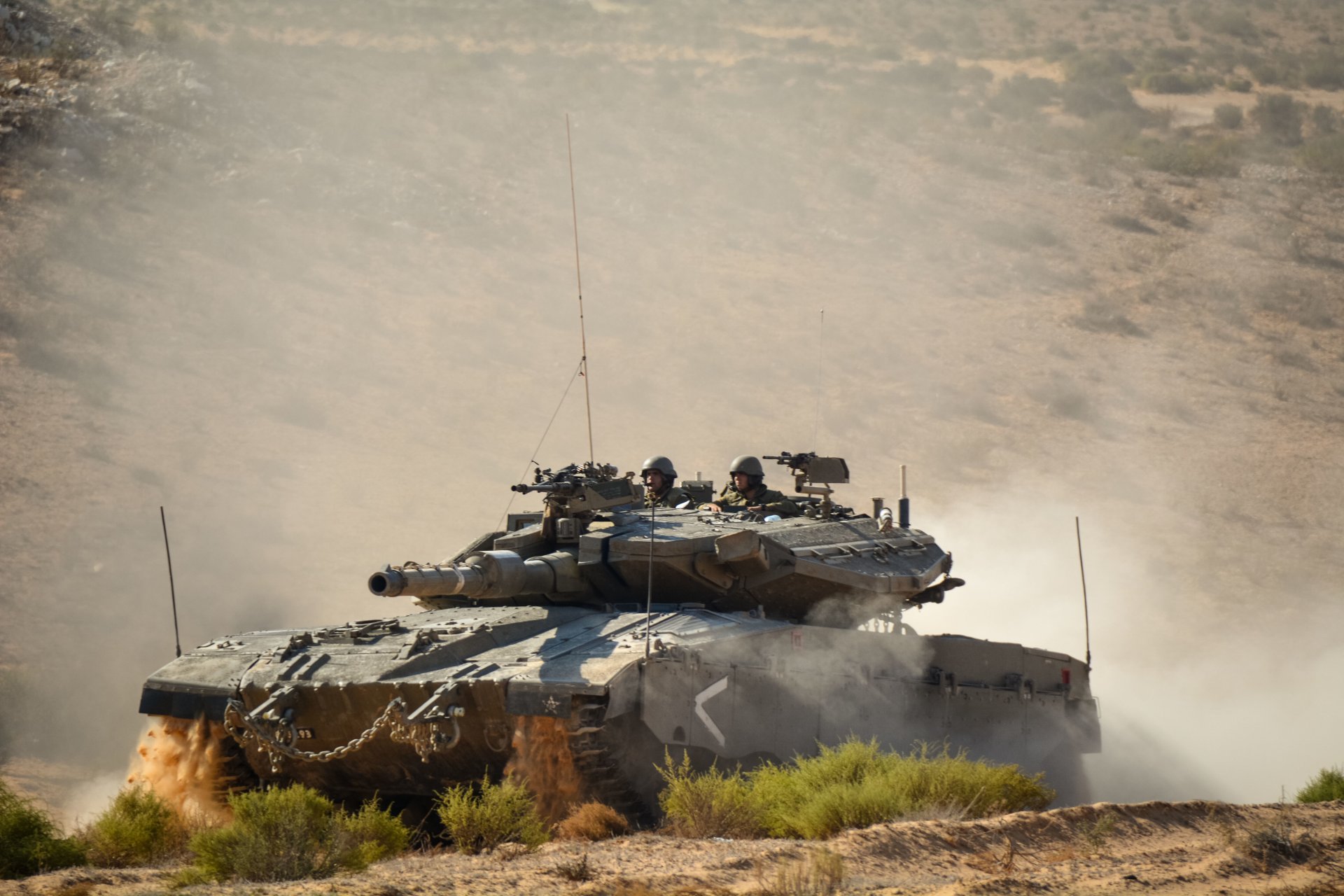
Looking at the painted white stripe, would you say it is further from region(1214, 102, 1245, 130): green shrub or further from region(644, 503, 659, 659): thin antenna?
region(1214, 102, 1245, 130): green shrub

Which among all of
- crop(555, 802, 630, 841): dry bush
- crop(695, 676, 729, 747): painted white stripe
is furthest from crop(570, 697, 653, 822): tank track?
crop(695, 676, 729, 747): painted white stripe

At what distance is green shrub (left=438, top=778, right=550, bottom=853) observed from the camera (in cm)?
1023

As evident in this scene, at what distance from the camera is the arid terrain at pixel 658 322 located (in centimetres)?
2556

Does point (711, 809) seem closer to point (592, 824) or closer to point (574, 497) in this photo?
point (592, 824)

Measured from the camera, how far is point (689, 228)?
43688 mm

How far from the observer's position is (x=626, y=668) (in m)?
11.0

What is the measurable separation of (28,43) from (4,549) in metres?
20.5

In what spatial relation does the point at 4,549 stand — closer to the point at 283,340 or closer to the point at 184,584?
the point at 184,584

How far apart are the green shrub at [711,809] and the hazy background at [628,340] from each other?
26.4 ft

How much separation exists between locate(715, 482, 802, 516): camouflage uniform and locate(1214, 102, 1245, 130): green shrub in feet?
135

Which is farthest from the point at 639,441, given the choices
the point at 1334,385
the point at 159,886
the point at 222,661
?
the point at 159,886

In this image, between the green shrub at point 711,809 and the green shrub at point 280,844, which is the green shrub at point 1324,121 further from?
the green shrub at point 280,844

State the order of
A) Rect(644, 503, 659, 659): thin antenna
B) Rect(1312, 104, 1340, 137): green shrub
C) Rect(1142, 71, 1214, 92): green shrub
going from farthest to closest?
Rect(1142, 71, 1214, 92): green shrub
Rect(1312, 104, 1340, 137): green shrub
Rect(644, 503, 659, 659): thin antenna

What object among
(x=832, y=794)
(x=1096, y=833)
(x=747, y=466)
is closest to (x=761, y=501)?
(x=747, y=466)
